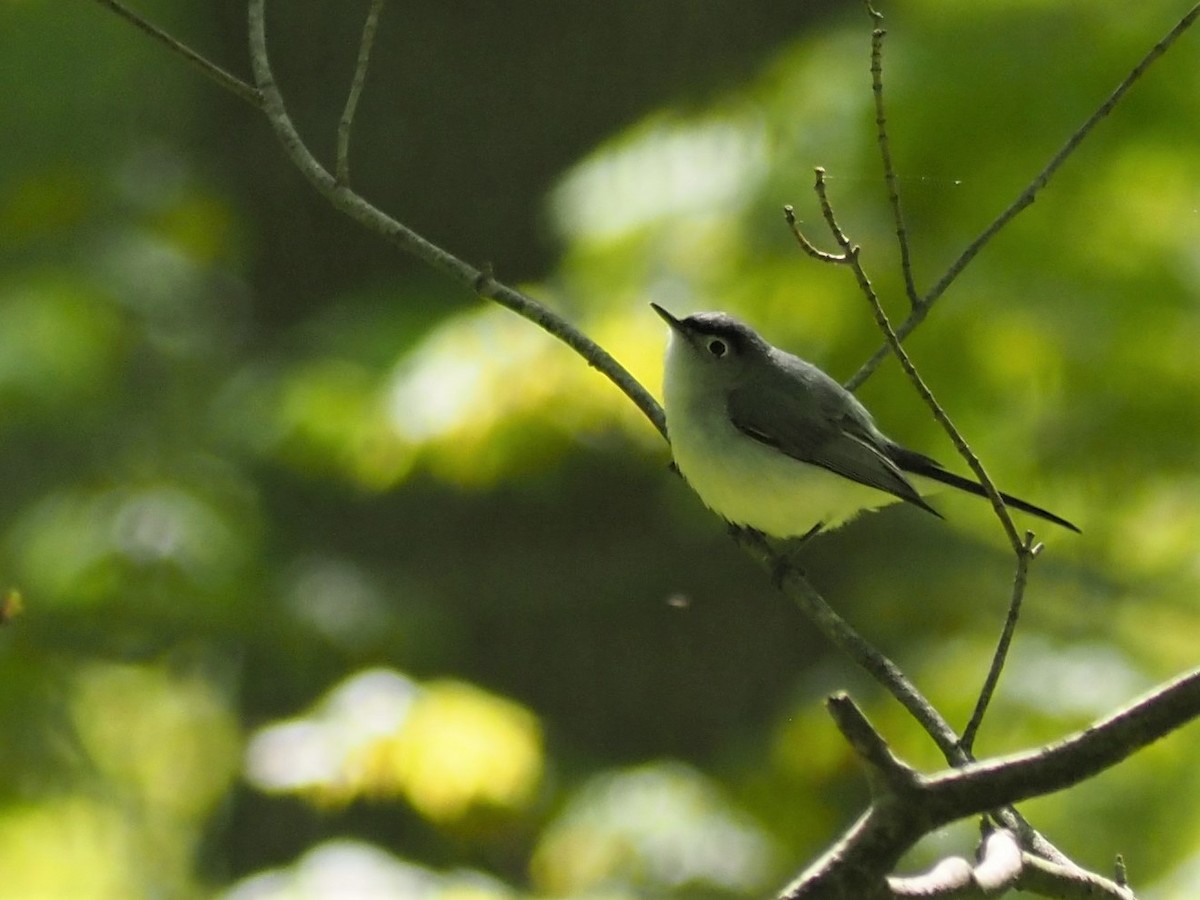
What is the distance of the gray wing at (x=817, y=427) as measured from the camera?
319 cm

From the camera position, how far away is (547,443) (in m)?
4.06

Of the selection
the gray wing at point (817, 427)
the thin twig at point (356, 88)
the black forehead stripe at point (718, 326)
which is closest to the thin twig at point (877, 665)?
the gray wing at point (817, 427)

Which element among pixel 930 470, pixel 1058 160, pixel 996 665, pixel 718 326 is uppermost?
pixel 718 326

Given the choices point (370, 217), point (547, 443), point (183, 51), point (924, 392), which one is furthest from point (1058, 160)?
point (547, 443)

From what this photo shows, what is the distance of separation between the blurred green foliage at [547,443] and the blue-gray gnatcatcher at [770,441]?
57 cm

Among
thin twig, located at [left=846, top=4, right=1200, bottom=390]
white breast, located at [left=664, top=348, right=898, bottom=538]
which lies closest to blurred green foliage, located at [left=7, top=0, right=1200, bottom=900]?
white breast, located at [left=664, top=348, right=898, bottom=538]

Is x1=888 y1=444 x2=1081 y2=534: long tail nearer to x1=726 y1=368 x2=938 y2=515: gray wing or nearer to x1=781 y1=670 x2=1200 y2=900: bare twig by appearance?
x1=726 y1=368 x2=938 y2=515: gray wing

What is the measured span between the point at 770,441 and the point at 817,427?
13 cm

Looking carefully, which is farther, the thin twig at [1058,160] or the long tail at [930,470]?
the long tail at [930,470]

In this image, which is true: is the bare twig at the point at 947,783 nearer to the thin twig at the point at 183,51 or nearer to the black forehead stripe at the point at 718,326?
the thin twig at the point at 183,51

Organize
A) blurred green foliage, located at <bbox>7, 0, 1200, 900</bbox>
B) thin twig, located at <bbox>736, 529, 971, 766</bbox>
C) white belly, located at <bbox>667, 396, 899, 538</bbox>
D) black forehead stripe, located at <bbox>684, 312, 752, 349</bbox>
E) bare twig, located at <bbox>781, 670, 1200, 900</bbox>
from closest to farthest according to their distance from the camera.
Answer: bare twig, located at <bbox>781, 670, 1200, 900</bbox> < thin twig, located at <bbox>736, 529, 971, 766</bbox> < white belly, located at <bbox>667, 396, 899, 538</bbox> < black forehead stripe, located at <bbox>684, 312, 752, 349</bbox> < blurred green foliage, located at <bbox>7, 0, 1200, 900</bbox>

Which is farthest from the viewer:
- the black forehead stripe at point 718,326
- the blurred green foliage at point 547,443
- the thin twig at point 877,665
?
the blurred green foliage at point 547,443

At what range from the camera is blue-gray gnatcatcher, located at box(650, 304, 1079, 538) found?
3.09m

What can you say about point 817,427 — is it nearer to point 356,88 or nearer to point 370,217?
point 370,217
